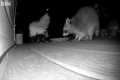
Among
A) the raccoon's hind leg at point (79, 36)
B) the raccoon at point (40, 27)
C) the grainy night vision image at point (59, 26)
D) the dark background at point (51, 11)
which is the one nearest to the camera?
the grainy night vision image at point (59, 26)

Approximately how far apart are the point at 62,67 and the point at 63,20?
309 cm

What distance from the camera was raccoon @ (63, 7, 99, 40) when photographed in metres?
3.69

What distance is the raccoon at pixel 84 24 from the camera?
3688mm

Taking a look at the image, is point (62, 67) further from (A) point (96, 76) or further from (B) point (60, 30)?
(B) point (60, 30)

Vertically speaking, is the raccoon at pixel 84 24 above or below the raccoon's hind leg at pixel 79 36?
above

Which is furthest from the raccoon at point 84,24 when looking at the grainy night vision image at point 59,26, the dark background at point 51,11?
the dark background at point 51,11

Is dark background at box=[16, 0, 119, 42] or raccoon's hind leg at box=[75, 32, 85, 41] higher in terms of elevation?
dark background at box=[16, 0, 119, 42]

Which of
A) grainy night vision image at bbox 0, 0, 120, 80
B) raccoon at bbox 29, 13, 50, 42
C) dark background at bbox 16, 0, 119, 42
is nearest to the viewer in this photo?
grainy night vision image at bbox 0, 0, 120, 80

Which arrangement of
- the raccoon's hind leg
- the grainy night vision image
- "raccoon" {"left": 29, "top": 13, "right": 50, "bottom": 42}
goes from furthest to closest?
"raccoon" {"left": 29, "top": 13, "right": 50, "bottom": 42}
the raccoon's hind leg
the grainy night vision image

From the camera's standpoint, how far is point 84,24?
150 inches

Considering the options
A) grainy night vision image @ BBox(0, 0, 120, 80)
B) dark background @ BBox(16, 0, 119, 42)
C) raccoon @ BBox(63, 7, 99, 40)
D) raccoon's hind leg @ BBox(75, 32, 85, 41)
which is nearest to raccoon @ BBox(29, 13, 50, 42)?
grainy night vision image @ BBox(0, 0, 120, 80)

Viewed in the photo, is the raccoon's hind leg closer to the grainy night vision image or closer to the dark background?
the grainy night vision image

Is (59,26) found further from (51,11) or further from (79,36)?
Answer: (79,36)

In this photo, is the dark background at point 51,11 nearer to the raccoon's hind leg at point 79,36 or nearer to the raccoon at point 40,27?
the raccoon at point 40,27
